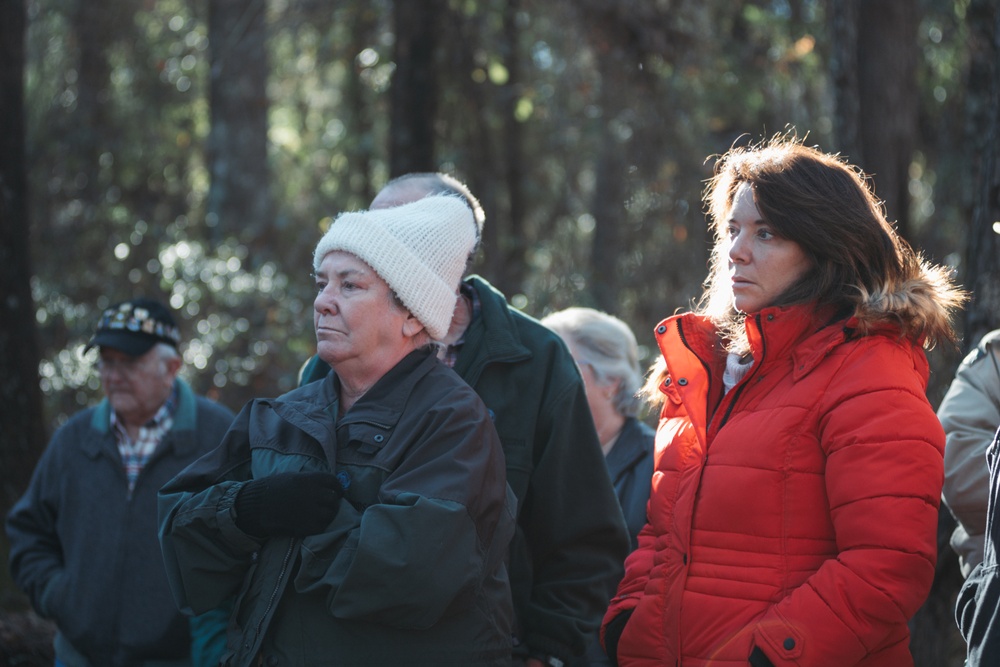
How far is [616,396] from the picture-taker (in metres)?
4.54

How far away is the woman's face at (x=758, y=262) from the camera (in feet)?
9.94

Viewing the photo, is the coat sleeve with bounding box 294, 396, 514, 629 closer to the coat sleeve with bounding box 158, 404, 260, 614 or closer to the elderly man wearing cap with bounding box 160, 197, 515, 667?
the elderly man wearing cap with bounding box 160, 197, 515, 667

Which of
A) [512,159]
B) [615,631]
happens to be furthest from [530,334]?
[512,159]

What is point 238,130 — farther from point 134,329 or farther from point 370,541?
point 370,541

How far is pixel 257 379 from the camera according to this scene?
8.64m

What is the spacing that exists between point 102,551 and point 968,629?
10.2 ft

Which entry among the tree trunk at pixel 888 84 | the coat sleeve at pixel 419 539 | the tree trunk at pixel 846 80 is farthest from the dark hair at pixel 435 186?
the tree trunk at pixel 888 84

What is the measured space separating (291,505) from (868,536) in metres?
1.39

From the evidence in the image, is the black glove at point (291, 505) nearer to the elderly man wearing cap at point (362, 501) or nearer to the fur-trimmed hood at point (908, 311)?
the elderly man wearing cap at point (362, 501)

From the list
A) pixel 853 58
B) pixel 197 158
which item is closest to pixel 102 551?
pixel 853 58

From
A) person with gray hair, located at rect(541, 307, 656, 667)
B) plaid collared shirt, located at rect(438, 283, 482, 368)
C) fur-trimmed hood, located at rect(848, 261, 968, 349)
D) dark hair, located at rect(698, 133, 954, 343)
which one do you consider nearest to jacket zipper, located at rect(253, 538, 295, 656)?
plaid collared shirt, located at rect(438, 283, 482, 368)

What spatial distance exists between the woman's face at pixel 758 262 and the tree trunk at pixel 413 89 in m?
5.55

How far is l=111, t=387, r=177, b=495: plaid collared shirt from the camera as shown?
4473 millimetres

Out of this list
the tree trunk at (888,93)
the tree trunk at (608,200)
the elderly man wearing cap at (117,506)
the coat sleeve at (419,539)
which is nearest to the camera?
the coat sleeve at (419,539)
